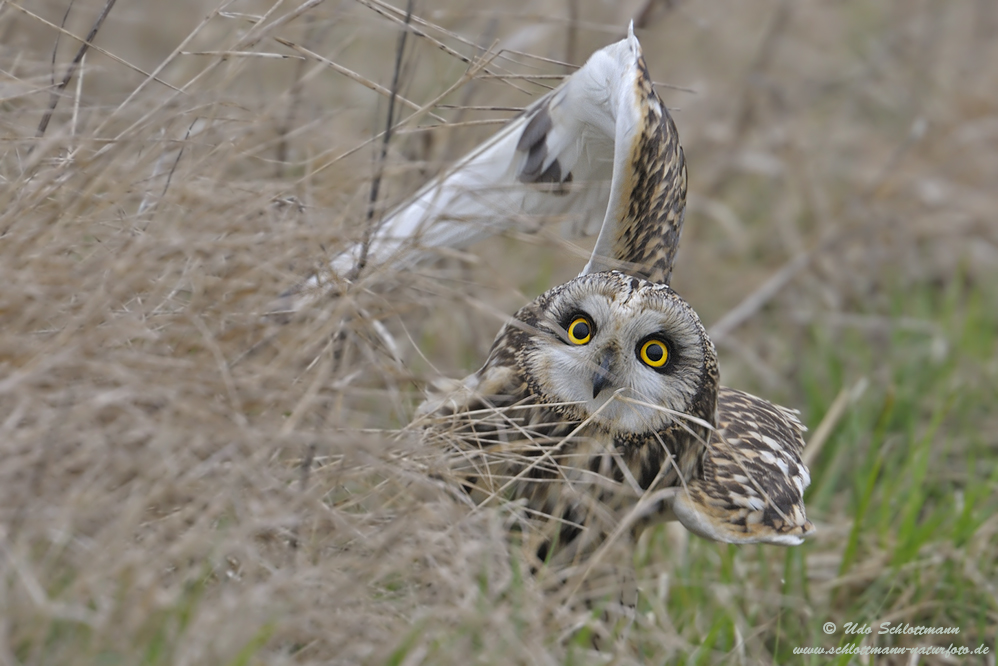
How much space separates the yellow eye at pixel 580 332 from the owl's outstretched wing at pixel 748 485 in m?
0.42

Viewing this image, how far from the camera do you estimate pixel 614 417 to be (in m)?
2.17

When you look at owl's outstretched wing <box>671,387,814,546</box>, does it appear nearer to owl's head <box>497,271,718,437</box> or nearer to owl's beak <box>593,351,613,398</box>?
owl's head <box>497,271,718,437</box>

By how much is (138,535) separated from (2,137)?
2.80 feet

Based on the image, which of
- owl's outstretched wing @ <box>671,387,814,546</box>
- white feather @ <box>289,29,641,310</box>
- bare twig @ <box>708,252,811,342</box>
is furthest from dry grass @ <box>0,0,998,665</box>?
bare twig @ <box>708,252,811,342</box>

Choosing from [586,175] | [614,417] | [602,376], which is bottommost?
[614,417]

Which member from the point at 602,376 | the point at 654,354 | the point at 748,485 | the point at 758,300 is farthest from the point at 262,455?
the point at 758,300

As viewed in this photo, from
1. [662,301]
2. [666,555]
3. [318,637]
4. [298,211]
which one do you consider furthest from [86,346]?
[666,555]

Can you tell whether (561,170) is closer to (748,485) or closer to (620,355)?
(620,355)

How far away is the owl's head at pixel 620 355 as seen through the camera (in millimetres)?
2090

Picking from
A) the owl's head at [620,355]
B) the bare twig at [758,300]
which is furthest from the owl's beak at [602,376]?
the bare twig at [758,300]

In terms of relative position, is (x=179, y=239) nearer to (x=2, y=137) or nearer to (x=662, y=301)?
(x=2, y=137)

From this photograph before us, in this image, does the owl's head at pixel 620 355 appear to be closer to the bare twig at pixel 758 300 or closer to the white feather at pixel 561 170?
the white feather at pixel 561 170

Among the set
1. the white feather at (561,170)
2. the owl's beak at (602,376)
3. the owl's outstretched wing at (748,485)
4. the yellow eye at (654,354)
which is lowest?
the owl's outstretched wing at (748,485)

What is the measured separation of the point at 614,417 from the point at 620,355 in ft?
0.52
